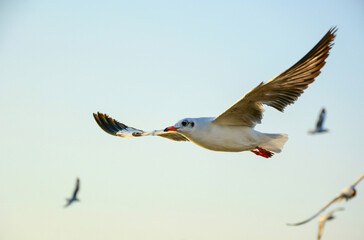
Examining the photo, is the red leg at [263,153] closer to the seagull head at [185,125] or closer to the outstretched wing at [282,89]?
the outstretched wing at [282,89]

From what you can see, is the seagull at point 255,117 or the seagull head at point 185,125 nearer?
the seagull at point 255,117

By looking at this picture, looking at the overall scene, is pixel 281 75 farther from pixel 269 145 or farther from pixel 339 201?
pixel 339 201

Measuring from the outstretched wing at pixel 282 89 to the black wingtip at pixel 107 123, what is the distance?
438 centimetres

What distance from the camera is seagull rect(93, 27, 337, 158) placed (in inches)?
436

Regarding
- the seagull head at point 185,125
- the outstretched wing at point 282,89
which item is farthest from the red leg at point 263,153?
the seagull head at point 185,125

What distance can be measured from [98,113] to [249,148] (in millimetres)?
5218

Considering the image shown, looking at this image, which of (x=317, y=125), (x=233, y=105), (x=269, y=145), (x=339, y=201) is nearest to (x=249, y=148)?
(x=269, y=145)

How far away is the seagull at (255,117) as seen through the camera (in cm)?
1106

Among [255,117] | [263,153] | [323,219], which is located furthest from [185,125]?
[323,219]

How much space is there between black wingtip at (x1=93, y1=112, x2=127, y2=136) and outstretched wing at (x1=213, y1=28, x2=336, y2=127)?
14.4 ft

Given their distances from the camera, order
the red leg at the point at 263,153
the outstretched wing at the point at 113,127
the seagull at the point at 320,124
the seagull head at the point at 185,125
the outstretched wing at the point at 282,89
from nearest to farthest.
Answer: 1. the outstretched wing at the point at 282,89
2. the seagull head at the point at 185,125
3. the red leg at the point at 263,153
4. the outstretched wing at the point at 113,127
5. the seagull at the point at 320,124

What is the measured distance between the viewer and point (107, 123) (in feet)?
51.4

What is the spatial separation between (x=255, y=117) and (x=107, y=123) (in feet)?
16.8

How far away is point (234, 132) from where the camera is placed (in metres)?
11.7
